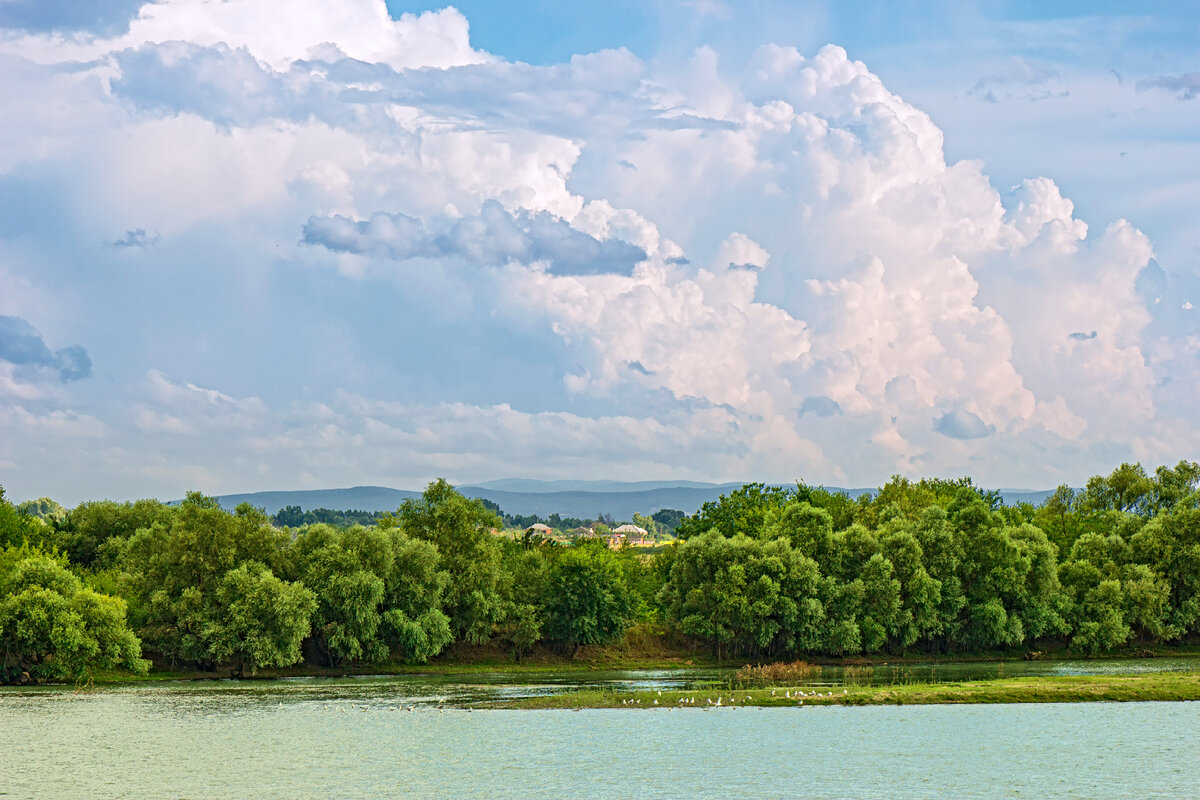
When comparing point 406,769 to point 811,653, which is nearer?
point 406,769

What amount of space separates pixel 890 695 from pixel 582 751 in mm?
29079

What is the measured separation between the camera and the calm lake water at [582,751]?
1981 inches

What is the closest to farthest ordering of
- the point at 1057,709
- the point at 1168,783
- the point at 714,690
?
1. the point at 1168,783
2. the point at 1057,709
3. the point at 714,690

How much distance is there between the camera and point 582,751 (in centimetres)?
6022

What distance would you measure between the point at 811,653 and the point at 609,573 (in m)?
22.8

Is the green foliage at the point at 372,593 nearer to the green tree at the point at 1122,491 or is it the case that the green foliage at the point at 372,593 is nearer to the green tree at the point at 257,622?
the green tree at the point at 257,622

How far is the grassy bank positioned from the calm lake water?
8.99ft

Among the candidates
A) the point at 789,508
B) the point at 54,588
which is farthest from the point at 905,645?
the point at 54,588

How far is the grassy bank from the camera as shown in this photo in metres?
78.9

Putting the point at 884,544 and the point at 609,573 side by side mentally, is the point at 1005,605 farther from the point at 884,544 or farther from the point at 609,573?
the point at 609,573

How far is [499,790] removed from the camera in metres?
50.6

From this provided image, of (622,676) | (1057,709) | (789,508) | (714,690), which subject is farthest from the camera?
(789,508)

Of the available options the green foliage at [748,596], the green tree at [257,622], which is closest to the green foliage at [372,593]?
the green tree at [257,622]

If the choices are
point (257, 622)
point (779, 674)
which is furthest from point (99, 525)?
point (779, 674)
